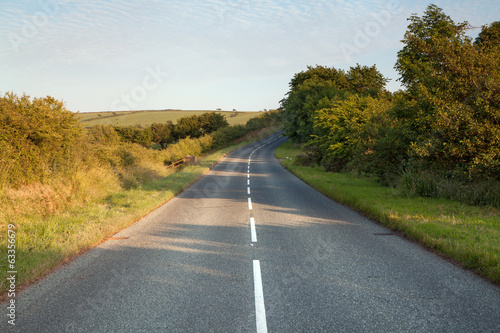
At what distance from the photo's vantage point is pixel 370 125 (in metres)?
15.5

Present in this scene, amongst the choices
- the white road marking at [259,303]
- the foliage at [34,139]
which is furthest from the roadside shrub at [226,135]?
the white road marking at [259,303]

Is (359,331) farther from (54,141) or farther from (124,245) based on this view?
(54,141)

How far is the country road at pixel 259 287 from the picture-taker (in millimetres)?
3326

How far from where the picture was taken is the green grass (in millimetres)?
4992

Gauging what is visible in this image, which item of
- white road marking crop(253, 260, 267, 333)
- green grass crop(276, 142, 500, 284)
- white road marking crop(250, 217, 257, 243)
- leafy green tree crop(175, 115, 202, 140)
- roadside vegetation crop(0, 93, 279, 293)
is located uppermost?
leafy green tree crop(175, 115, 202, 140)

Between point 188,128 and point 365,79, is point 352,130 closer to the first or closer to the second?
point 365,79

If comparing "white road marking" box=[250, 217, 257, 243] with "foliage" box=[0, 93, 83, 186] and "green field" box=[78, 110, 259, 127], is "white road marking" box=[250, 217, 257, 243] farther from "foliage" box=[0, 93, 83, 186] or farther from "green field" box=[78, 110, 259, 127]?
"green field" box=[78, 110, 259, 127]

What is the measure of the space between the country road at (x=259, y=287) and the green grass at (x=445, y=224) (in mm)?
275

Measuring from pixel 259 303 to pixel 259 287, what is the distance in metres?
0.47

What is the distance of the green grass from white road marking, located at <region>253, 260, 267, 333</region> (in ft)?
10.9

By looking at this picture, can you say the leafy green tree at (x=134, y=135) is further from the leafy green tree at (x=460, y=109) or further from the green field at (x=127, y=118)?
the leafy green tree at (x=460, y=109)

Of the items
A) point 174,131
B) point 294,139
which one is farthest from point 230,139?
point 294,139

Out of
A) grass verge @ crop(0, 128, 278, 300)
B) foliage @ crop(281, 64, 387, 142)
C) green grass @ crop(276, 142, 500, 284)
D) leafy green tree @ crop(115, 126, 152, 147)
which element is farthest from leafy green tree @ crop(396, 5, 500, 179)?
leafy green tree @ crop(115, 126, 152, 147)

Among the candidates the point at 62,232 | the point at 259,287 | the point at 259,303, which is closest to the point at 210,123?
the point at 62,232
